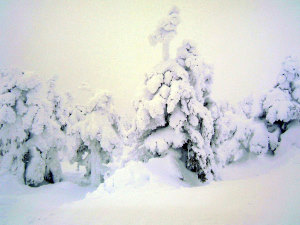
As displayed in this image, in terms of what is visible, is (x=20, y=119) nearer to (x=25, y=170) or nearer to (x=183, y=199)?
(x=25, y=170)

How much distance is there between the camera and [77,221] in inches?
205

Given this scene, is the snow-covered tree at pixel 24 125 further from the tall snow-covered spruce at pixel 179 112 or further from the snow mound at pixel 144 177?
the snow mound at pixel 144 177

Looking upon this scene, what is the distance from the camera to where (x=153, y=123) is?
14180mm

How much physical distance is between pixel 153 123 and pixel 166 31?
5567 mm

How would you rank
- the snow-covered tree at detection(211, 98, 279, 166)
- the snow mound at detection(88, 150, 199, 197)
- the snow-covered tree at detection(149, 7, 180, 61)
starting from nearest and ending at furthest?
the snow mound at detection(88, 150, 199, 197) → the snow-covered tree at detection(149, 7, 180, 61) → the snow-covered tree at detection(211, 98, 279, 166)

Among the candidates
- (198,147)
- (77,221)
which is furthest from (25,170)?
(77,221)

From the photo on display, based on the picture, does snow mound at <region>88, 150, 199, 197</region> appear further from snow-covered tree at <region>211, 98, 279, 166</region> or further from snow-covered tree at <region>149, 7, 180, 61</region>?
snow-covered tree at <region>211, 98, 279, 166</region>

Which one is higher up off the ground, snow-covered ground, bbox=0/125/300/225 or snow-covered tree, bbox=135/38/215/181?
snow-covered tree, bbox=135/38/215/181

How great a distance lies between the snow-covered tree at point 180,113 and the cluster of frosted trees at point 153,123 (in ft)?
0.18

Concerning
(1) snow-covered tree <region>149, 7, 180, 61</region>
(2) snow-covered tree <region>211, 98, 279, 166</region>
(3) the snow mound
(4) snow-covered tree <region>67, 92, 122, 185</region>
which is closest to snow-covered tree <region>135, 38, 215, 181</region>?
(1) snow-covered tree <region>149, 7, 180, 61</region>

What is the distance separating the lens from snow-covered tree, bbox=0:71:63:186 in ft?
60.4

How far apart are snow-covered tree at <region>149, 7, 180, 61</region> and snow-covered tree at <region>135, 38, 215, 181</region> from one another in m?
1.01

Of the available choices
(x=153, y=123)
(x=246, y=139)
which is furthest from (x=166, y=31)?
(x=246, y=139)

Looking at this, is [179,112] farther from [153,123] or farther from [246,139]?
[246,139]
